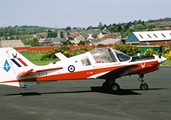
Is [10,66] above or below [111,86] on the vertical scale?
above

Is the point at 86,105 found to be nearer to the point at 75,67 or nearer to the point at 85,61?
the point at 75,67

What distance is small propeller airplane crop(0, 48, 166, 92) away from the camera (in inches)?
695

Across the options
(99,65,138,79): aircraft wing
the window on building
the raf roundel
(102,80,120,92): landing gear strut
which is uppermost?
the window on building

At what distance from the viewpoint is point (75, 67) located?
18312mm

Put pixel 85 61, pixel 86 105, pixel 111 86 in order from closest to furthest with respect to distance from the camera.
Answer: pixel 86 105 < pixel 85 61 < pixel 111 86

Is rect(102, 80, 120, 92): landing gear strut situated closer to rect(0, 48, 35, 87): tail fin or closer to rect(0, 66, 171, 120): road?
rect(0, 66, 171, 120): road

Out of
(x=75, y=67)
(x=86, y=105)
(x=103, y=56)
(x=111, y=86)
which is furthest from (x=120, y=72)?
(x=86, y=105)

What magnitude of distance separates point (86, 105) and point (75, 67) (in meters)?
4.01

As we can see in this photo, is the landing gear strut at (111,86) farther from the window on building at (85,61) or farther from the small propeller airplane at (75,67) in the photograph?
the window on building at (85,61)

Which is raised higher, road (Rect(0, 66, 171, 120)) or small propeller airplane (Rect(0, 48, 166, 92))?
small propeller airplane (Rect(0, 48, 166, 92))

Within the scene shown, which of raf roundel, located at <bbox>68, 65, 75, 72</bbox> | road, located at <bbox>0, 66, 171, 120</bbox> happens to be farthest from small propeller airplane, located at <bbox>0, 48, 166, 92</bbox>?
road, located at <bbox>0, 66, 171, 120</bbox>

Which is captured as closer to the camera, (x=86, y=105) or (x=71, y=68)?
(x=86, y=105)

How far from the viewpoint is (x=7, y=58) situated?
17.6 m

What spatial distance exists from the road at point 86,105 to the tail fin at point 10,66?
2.59 feet
